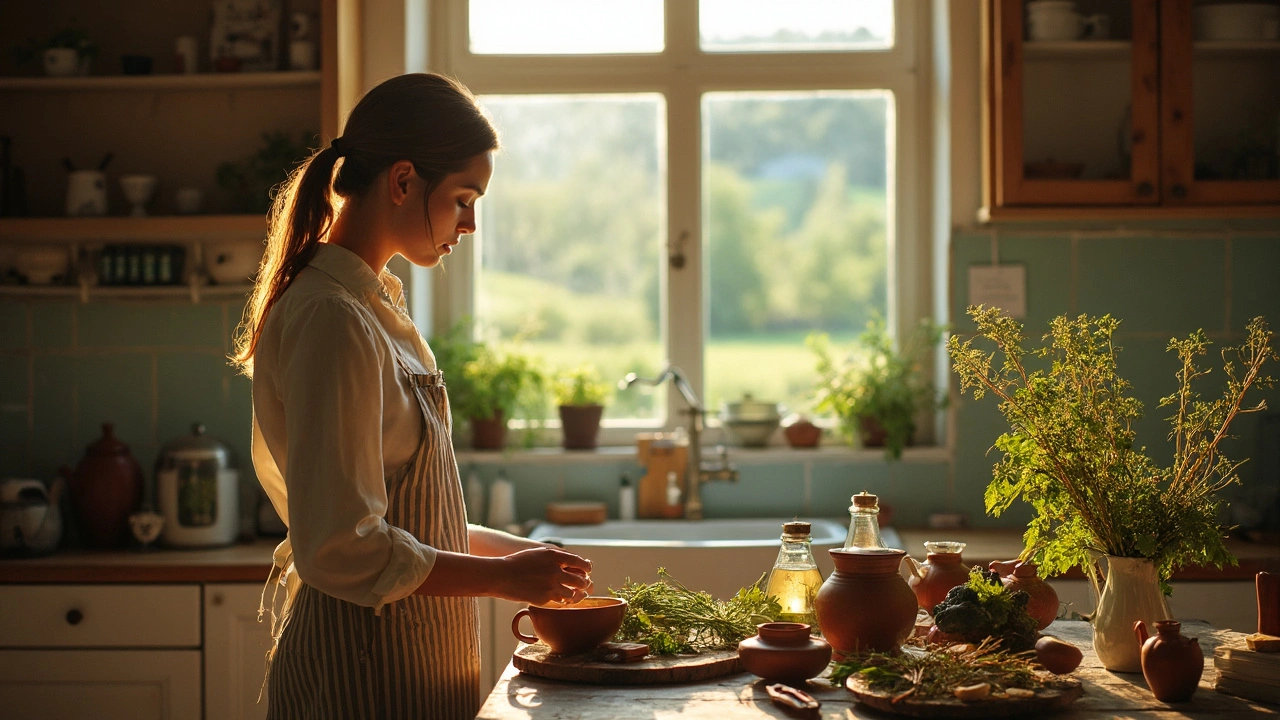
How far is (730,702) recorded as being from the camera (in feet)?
4.55

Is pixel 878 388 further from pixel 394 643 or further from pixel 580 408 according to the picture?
pixel 394 643

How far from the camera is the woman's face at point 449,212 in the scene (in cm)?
158

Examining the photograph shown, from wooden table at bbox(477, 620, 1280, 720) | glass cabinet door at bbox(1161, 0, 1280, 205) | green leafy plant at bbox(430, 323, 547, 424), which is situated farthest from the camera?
green leafy plant at bbox(430, 323, 547, 424)

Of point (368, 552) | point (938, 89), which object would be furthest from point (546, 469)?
point (368, 552)

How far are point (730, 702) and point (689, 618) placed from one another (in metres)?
0.28

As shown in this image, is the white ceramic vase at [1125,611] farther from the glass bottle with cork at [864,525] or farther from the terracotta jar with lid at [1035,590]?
the glass bottle with cork at [864,525]

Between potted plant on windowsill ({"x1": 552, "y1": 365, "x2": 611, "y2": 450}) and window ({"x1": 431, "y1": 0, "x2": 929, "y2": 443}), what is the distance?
0.17 metres

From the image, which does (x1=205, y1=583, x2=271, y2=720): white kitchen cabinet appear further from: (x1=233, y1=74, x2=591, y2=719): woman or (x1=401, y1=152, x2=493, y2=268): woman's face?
(x1=401, y1=152, x2=493, y2=268): woman's face

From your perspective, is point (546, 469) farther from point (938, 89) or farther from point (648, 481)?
point (938, 89)

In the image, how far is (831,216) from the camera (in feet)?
11.4

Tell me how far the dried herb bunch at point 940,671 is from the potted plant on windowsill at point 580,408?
1.89 meters

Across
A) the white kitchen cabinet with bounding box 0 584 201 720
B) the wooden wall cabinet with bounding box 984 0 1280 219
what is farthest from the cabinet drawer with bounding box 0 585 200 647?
the wooden wall cabinet with bounding box 984 0 1280 219

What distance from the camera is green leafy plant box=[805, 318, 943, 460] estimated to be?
124 inches

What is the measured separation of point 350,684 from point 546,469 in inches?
68.0
